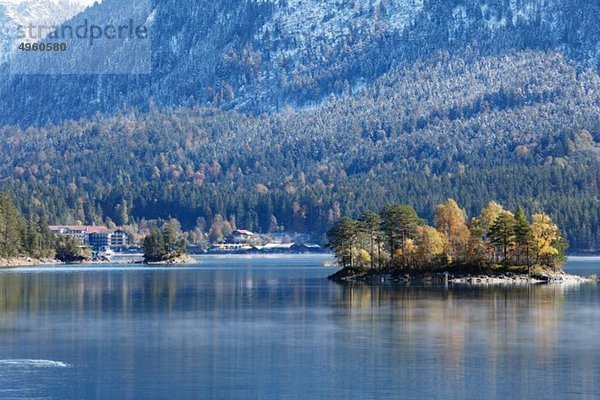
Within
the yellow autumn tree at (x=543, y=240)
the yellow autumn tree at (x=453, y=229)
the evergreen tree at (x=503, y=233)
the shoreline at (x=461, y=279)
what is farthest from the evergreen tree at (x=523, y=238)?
the yellow autumn tree at (x=453, y=229)

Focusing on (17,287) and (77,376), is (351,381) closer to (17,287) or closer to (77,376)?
(77,376)

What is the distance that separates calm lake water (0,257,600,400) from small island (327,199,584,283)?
48.6 feet

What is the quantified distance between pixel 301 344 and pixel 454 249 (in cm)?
7492

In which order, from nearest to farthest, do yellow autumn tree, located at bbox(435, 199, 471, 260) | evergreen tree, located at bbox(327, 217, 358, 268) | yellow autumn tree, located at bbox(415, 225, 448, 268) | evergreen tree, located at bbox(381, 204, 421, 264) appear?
yellow autumn tree, located at bbox(415, 225, 448, 268), yellow autumn tree, located at bbox(435, 199, 471, 260), evergreen tree, located at bbox(381, 204, 421, 264), evergreen tree, located at bbox(327, 217, 358, 268)

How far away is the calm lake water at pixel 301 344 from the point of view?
72.1m

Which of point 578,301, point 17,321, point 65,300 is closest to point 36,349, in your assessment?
point 17,321

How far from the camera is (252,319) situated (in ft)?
359

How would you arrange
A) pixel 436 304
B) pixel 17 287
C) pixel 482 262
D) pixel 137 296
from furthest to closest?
pixel 482 262
pixel 17 287
pixel 137 296
pixel 436 304

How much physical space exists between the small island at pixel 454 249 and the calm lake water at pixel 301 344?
1481 cm

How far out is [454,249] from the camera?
163 m

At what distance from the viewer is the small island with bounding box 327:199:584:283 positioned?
158750mm

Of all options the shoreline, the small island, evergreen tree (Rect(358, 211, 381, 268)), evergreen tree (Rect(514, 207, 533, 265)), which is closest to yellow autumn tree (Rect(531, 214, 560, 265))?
the small island

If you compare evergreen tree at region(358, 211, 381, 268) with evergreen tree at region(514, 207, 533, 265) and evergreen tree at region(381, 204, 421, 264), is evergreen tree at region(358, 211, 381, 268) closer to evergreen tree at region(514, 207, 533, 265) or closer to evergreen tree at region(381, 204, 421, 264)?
evergreen tree at region(381, 204, 421, 264)

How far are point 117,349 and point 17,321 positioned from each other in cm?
2131
